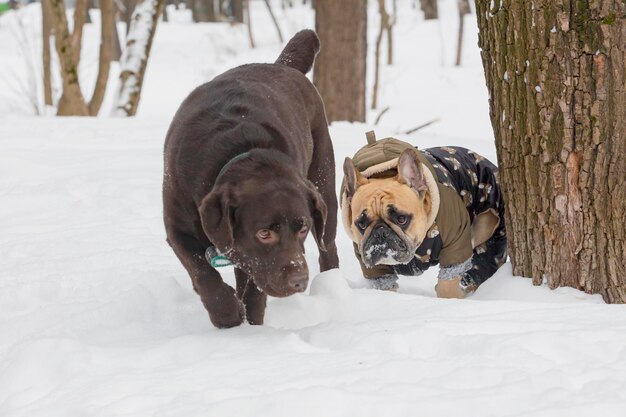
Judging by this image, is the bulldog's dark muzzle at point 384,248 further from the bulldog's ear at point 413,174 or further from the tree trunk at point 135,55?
the tree trunk at point 135,55

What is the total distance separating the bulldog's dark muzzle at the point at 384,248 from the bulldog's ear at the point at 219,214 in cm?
111

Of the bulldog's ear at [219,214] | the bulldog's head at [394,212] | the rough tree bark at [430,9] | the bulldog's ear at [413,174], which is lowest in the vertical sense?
the rough tree bark at [430,9]

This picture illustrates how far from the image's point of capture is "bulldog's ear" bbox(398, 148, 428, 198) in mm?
4457

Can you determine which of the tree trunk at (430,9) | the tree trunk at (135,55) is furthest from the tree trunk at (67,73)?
the tree trunk at (430,9)

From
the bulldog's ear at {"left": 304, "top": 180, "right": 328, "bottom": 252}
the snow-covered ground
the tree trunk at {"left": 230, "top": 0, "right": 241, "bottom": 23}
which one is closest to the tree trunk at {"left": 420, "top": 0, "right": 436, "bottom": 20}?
the tree trunk at {"left": 230, "top": 0, "right": 241, "bottom": 23}

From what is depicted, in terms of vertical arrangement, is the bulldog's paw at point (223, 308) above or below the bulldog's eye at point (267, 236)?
below

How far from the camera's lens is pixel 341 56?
1024 centimetres

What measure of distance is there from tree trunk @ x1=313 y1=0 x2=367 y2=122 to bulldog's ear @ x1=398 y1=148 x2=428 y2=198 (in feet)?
19.6

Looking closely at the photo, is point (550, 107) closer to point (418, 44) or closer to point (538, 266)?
point (538, 266)

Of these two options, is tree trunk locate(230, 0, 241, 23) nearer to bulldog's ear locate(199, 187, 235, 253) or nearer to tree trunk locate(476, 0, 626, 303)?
tree trunk locate(476, 0, 626, 303)

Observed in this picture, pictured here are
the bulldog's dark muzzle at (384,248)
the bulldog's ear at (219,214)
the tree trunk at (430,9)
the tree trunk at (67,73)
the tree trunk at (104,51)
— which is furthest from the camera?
the tree trunk at (430,9)

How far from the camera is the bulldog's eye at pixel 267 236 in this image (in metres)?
3.42

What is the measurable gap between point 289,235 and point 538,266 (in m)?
1.40

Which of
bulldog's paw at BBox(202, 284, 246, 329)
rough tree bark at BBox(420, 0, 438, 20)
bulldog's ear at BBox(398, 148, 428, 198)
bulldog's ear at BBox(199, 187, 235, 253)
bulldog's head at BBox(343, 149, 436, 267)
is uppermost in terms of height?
bulldog's ear at BBox(199, 187, 235, 253)
